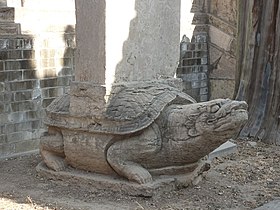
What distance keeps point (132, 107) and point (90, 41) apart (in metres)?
0.85

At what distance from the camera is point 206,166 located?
5.54 m

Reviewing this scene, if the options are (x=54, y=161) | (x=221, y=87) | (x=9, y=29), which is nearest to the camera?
(x=54, y=161)

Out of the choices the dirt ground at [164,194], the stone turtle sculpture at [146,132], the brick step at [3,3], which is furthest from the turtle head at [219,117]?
the brick step at [3,3]

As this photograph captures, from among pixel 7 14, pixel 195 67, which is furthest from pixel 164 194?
pixel 195 67

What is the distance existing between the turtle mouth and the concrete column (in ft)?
4.01

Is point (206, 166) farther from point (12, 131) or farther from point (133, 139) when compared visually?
point (12, 131)

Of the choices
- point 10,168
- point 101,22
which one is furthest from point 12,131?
point 101,22

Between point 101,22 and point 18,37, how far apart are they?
258 cm

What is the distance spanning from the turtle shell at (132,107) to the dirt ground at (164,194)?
673 mm

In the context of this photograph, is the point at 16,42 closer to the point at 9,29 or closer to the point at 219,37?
the point at 9,29

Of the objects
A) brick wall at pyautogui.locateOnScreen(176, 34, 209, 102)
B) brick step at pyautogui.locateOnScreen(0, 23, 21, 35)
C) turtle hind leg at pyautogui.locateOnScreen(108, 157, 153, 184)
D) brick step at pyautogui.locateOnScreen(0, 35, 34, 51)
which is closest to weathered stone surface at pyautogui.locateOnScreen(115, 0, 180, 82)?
turtle hind leg at pyautogui.locateOnScreen(108, 157, 153, 184)

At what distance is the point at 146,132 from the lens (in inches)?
199

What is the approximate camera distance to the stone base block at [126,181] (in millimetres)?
4926

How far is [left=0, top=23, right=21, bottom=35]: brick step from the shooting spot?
7375mm
